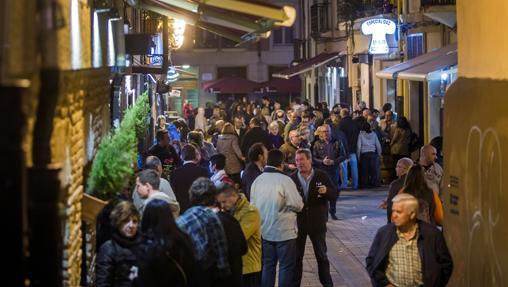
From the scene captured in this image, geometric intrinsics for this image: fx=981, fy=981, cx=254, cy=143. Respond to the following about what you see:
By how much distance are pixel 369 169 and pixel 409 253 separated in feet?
48.9

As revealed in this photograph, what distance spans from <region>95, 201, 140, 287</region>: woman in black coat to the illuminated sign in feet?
68.3

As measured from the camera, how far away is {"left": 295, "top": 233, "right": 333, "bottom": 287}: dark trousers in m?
11.5

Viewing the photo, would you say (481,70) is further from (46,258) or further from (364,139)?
(364,139)

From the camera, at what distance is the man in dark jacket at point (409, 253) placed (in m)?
7.84

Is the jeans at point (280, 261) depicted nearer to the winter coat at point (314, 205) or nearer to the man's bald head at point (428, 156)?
the winter coat at point (314, 205)

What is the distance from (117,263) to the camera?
700 centimetres

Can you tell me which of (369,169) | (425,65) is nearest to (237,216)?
(425,65)

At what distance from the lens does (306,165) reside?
11586mm

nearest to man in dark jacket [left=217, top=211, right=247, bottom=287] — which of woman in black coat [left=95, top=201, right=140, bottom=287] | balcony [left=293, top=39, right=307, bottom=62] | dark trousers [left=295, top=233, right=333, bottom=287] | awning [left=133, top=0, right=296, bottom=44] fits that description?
woman in black coat [left=95, top=201, right=140, bottom=287]

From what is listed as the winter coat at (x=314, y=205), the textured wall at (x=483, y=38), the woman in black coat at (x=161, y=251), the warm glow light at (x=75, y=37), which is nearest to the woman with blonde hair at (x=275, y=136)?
the winter coat at (x=314, y=205)

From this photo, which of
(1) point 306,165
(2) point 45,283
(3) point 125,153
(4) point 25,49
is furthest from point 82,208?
(1) point 306,165

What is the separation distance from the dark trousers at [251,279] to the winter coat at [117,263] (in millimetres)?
2867

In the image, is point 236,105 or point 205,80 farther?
point 205,80

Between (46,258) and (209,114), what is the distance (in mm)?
34500
